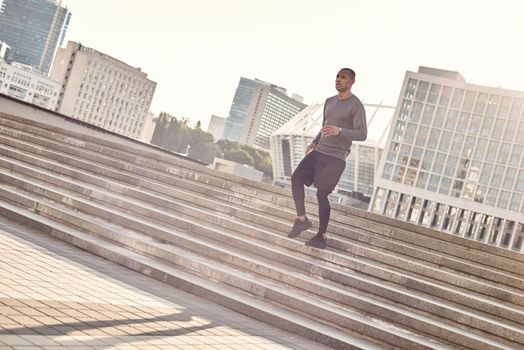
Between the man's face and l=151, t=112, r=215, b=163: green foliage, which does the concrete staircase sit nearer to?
the man's face

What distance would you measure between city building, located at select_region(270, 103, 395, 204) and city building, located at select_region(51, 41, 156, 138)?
5814cm

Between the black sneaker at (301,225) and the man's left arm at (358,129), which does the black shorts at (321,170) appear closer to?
the man's left arm at (358,129)

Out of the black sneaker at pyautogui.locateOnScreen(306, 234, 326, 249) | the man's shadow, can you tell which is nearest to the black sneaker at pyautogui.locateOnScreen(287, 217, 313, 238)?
the black sneaker at pyautogui.locateOnScreen(306, 234, 326, 249)

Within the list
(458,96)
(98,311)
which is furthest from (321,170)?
(458,96)

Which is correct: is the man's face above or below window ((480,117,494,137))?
below

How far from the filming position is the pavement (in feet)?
12.3

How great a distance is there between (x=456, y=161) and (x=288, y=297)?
102185 mm

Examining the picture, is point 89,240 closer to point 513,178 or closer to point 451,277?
point 451,277

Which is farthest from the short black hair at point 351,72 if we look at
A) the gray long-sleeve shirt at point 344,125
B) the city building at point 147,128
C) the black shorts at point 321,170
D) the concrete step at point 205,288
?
the city building at point 147,128

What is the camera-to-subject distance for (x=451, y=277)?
7348mm

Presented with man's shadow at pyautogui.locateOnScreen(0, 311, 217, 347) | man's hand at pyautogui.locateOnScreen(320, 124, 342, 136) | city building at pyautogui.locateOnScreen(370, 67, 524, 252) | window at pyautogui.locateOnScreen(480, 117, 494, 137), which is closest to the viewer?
man's shadow at pyautogui.locateOnScreen(0, 311, 217, 347)

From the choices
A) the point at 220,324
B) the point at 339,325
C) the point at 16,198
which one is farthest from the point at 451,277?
the point at 16,198

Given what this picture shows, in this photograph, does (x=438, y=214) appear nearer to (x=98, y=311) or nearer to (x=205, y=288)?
(x=205, y=288)

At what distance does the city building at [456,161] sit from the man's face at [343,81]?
314ft
